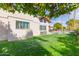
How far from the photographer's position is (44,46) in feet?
13.6

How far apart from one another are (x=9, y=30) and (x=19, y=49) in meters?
0.45

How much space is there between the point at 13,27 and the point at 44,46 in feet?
2.53

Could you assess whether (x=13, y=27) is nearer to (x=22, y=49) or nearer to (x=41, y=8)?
(x=22, y=49)

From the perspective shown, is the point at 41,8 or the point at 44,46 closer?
the point at 41,8

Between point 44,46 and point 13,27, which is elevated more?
point 13,27

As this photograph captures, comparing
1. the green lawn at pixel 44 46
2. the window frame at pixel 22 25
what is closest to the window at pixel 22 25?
the window frame at pixel 22 25

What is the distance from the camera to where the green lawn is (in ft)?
13.4

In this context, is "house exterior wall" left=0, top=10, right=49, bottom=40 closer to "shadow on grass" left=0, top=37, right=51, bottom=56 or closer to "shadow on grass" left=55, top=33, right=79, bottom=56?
"shadow on grass" left=0, top=37, right=51, bottom=56

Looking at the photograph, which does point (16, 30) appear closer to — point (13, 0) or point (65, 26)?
point (13, 0)

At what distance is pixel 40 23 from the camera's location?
4168 millimetres

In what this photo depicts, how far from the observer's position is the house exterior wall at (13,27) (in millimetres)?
4090

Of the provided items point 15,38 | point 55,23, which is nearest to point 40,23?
point 55,23

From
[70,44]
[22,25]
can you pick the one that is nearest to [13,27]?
[22,25]

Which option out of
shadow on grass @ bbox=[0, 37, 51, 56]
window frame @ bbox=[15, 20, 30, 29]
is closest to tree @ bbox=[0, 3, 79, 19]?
window frame @ bbox=[15, 20, 30, 29]
